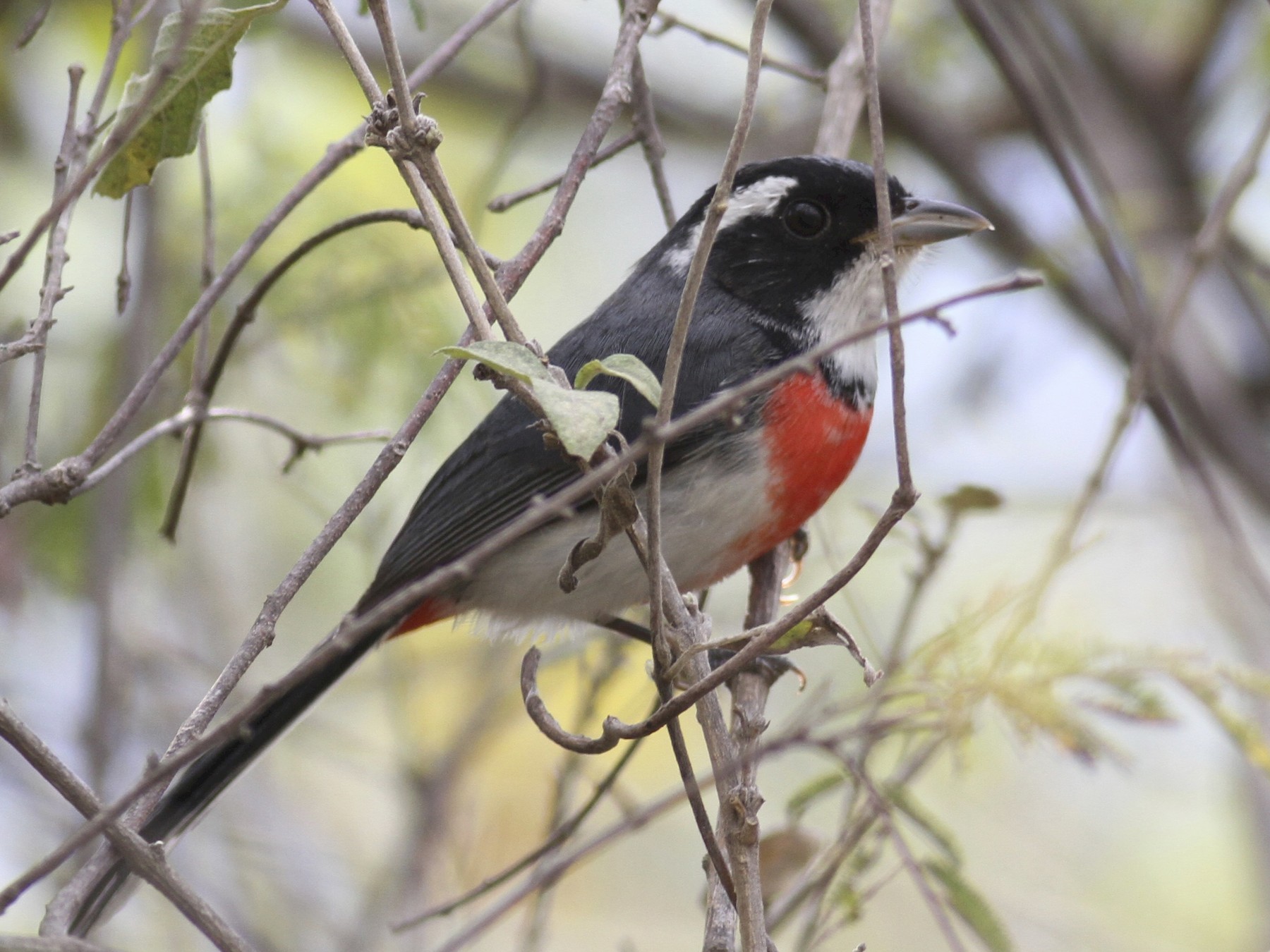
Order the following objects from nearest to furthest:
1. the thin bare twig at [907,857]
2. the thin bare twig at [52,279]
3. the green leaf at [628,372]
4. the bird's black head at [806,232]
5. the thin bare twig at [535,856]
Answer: the green leaf at [628,372] < the thin bare twig at [52,279] < the thin bare twig at [907,857] < the thin bare twig at [535,856] < the bird's black head at [806,232]

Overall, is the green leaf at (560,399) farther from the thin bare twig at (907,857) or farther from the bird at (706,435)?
the bird at (706,435)

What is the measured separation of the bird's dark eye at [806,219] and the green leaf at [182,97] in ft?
4.97

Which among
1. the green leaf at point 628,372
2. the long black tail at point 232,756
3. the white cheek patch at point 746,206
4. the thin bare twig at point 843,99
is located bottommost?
the green leaf at point 628,372

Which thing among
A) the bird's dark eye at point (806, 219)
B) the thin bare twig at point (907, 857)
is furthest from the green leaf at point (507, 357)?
the bird's dark eye at point (806, 219)

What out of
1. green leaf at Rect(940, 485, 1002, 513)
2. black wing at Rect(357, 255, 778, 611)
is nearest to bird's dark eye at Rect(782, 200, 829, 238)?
black wing at Rect(357, 255, 778, 611)

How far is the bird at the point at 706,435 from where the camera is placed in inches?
124

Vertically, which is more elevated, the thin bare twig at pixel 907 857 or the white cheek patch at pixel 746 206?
the white cheek patch at pixel 746 206

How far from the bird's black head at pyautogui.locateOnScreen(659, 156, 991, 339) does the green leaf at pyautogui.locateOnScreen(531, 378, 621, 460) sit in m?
1.63

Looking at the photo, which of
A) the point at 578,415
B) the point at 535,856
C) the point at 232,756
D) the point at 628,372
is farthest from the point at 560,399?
the point at 232,756

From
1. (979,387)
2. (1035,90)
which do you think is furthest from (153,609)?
(1035,90)

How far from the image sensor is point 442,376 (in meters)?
2.29

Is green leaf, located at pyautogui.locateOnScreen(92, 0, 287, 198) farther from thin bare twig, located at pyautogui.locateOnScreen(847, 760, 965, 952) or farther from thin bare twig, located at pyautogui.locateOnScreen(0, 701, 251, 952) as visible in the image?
thin bare twig, located at pyautogui.locateOnScreen(847, 760, 965, 952)

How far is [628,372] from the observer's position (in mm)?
1884

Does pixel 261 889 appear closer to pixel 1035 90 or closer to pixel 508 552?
pixel 508 552
